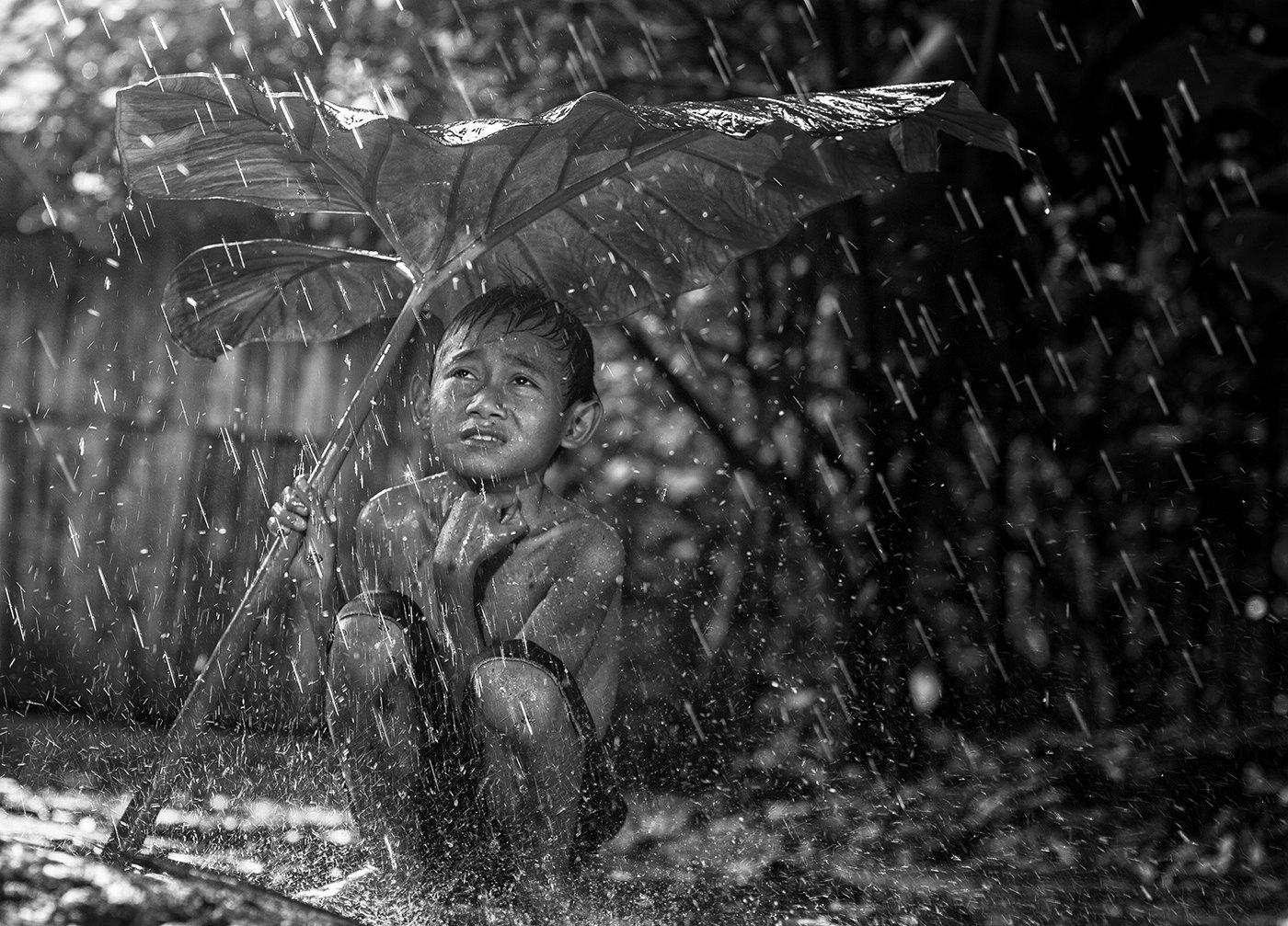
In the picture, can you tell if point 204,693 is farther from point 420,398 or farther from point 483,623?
point 420,398

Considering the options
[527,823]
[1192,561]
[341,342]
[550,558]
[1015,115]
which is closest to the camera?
[527,823]

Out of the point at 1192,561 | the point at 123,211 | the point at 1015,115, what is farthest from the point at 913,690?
the point at 123,211

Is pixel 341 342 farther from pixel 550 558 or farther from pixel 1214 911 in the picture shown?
pixel 1214 911

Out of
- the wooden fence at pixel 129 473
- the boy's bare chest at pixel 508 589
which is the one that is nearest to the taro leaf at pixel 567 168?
the boy's bare chest at pixel 508 589

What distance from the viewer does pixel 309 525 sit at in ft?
4.69

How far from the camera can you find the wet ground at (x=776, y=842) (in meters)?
1.37

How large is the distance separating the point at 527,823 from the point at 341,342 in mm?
1888

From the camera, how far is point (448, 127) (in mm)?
1414

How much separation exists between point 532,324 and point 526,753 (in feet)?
1.86

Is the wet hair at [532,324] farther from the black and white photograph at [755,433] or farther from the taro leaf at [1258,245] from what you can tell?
the taro leaf at [1258,245]

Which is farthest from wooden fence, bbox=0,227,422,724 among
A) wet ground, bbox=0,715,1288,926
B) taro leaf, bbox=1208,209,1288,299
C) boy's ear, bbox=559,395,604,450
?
taro leaf, bbox=1208,209,1288,299

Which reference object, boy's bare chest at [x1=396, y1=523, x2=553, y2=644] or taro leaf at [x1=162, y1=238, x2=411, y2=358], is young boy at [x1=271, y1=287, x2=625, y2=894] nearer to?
boy's bare chest at [x1=396, y1=523, x2=553, y2=644]

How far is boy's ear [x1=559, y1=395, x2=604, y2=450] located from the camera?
1.66 metres

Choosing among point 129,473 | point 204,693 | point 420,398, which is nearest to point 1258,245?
point 420,398
